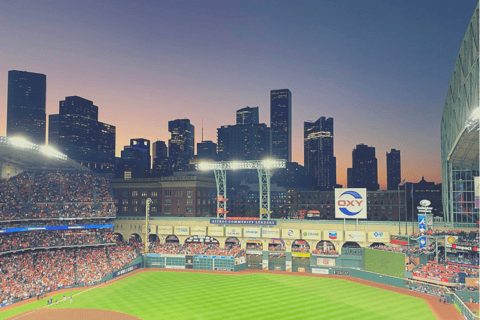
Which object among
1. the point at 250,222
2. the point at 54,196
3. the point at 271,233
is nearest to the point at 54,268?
the point at 54,196

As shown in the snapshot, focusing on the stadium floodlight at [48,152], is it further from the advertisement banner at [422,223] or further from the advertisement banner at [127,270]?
the advertisement banner at [422,223]

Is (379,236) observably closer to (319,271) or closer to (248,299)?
(319,271)

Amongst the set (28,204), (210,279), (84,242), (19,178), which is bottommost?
(210,279)

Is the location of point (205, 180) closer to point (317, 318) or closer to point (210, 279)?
point (210, 279)

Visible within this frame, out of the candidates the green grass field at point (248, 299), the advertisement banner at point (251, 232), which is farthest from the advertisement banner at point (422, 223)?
the advertisement banner at point (251, 232)

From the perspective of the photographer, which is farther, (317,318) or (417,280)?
(417,280)

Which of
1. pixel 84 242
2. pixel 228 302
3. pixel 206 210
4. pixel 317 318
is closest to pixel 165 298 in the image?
pixel 228 302
